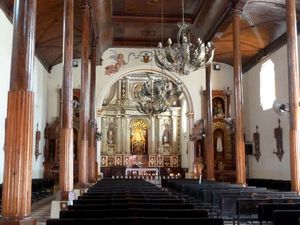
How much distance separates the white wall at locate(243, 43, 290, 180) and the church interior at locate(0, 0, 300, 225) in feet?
0.26

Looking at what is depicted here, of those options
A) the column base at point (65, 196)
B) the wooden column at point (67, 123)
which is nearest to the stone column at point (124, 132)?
the wooden column at point (67, 123)

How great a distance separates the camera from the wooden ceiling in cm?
1569

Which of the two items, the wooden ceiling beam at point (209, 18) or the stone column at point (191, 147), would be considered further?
the stone column at point (191, 147)

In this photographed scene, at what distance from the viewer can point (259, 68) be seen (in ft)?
69.7

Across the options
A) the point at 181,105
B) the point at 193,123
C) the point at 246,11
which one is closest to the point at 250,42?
the point at 246,11

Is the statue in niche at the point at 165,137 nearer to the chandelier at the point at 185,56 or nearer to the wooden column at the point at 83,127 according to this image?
the wooden column at the point at 83,127

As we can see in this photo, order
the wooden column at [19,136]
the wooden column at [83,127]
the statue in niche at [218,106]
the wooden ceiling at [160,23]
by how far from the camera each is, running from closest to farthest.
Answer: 1. the wooden column at [19,136]
2. the wooden column at [83,127]
3. the wooden ceiling at [160,23]
4. the statue in niche at [218,106]

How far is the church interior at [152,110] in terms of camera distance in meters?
5.32

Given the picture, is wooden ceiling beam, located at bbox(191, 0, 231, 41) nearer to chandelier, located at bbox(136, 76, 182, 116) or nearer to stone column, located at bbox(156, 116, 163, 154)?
chandelier, located at bbox(136, 76, 182, 116)

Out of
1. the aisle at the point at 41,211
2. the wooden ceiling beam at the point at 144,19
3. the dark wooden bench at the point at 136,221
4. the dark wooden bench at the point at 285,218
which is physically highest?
the wooden ceiling beam at the point at 144,19

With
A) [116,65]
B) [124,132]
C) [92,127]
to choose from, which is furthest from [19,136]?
[124,132]

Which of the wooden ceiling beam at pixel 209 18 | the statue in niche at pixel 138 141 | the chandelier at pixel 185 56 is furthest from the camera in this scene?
the statue in niche at pixel 138 141

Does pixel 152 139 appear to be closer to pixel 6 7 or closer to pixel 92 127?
pixel 92 127

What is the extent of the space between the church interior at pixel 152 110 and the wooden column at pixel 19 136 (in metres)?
0.01
